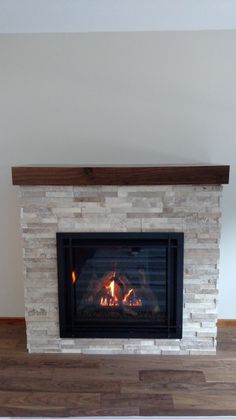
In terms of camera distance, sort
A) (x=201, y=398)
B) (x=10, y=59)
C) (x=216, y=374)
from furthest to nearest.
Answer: (x=10, y=59)
(x=216, y=374)
(x=201, y=398)

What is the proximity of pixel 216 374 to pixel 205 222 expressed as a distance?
0.91 metres

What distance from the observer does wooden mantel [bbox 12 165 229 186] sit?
1.98 metres

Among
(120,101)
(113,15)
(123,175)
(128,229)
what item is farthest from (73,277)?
(113,15)

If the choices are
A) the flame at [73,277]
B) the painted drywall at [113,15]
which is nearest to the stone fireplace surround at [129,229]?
the flame at [73,277]

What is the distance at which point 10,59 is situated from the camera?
7.70 ft

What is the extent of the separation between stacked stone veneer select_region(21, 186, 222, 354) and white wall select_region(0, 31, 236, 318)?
42cm

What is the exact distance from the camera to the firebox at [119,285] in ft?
6.99

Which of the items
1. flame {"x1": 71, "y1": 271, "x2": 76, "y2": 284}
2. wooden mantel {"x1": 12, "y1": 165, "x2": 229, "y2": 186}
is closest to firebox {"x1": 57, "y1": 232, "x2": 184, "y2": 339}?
flame {"x1": 71, "y1": 271, "x2": 76, "y2": 284}

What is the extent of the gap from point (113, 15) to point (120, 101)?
0.53 meters

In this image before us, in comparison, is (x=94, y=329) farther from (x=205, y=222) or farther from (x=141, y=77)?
(x=141, y=77)

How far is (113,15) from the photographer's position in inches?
84.0

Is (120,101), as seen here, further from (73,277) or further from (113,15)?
(73,277)

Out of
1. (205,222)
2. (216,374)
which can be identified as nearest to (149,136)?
(205,222)

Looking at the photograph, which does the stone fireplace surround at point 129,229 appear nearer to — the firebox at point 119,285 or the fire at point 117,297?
the firebox at point 119,285
